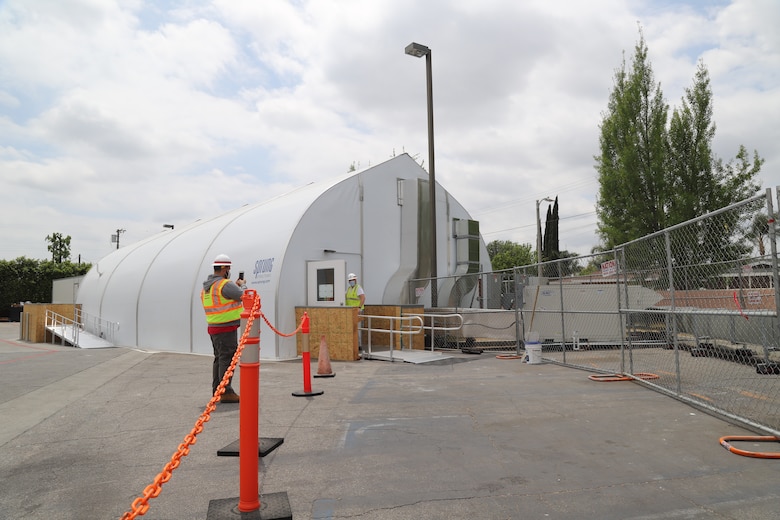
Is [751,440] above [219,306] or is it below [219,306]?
below

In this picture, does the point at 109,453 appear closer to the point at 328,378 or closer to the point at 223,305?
the point at 223,305

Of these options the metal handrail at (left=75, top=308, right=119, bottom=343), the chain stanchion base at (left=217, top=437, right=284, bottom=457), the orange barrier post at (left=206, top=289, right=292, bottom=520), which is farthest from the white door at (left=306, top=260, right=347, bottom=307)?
the metal handrail at (left=75, top=308, right=119, bottom=343)

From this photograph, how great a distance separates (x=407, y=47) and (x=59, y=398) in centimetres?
1286

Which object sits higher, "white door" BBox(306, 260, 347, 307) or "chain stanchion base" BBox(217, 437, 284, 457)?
"white door" BBox(306, 260, 347, 307)

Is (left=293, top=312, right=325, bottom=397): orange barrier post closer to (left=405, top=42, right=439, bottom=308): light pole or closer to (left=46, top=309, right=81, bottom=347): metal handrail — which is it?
(left=405, top=42, right=439, bottom=308): light pole

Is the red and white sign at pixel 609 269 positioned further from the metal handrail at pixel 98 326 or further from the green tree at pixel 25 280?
the green tree at pixel 25 280

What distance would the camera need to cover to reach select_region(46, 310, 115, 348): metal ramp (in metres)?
21.1

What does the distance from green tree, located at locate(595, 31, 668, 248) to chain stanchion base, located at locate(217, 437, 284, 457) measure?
17.2 metres

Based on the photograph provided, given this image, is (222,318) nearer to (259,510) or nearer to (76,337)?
(259,510)

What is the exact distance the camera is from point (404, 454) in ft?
16.3

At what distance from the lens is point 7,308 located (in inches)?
1666

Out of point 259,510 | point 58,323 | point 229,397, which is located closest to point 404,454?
point 259,510

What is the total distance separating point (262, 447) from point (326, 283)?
28.8 feet

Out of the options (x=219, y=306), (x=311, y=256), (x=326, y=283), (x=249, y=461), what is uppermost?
(x=311, y=256)
